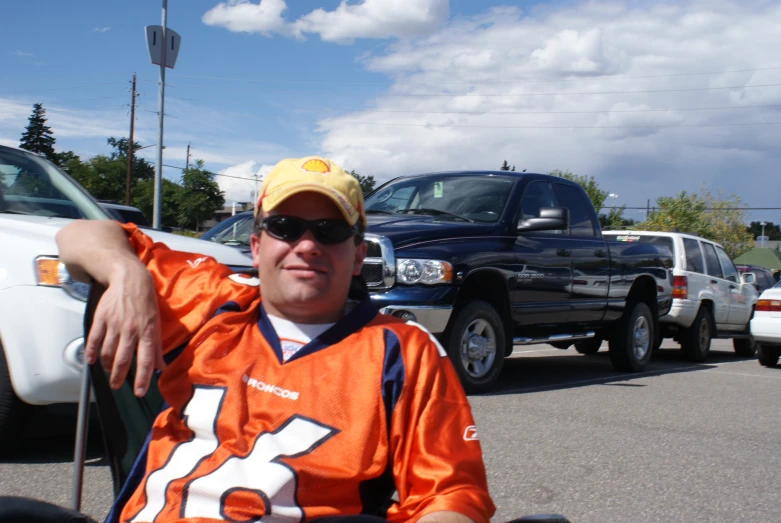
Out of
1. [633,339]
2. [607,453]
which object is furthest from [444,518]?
[633,339]

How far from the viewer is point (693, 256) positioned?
12.7 m

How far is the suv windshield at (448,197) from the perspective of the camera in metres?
8.11

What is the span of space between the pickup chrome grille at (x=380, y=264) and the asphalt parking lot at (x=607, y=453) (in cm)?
126

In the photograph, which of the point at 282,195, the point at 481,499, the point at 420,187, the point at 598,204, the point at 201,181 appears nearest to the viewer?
the point at 481,499

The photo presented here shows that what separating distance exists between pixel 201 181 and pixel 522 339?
41307 mm

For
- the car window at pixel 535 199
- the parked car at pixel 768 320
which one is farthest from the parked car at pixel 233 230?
the parked car at pixel 768 320

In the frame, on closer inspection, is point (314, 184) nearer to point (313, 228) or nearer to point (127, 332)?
point (313, 228)

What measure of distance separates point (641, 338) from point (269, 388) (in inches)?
340

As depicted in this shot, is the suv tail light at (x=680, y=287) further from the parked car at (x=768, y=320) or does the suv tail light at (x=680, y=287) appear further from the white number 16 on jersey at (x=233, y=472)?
the white number 16 on jersey at (x=233, y=472)

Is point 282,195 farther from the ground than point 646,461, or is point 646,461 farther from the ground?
point 282,195

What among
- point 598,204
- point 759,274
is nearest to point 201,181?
point 759,274

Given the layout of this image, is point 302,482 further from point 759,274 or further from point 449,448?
point 759,274

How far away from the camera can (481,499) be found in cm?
200

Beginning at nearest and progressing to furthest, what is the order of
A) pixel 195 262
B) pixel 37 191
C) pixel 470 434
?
pixel 470 434 → pixel 195 262 → pixel 37 191
